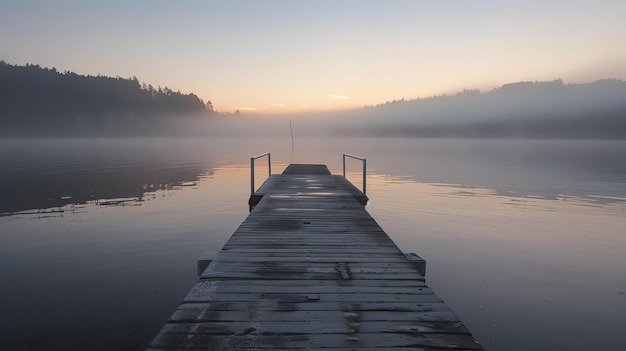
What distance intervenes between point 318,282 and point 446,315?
A: 1.68 metres

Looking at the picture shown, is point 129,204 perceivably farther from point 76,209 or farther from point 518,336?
point 518,336

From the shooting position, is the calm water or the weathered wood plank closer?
the weathered wood plank

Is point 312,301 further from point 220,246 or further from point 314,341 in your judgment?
point 220,246

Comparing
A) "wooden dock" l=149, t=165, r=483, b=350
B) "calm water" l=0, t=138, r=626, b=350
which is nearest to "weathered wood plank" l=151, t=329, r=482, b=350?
"wooden dock" l=149, t=165, r=483, b=350

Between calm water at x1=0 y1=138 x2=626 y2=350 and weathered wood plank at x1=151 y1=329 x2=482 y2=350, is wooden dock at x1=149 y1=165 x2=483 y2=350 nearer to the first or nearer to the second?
weathered wood plank at x1=151 y1=329 x2=482 y2=350

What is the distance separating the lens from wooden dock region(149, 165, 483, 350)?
3.53m

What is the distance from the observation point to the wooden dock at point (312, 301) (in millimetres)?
3533

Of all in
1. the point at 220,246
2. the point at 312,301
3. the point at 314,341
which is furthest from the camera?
the point at 220,246

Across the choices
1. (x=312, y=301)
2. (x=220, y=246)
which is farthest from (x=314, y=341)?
(x=220, y=246)

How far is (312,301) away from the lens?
4414 millimetres

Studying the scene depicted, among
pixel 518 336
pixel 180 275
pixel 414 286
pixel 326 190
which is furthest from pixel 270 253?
pixel 326 190

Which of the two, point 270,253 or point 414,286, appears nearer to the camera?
point 414,286

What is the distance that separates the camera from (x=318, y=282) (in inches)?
198

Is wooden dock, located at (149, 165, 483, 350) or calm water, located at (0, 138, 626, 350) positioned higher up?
wooden dock, located at (149, 165, 483, 350)
